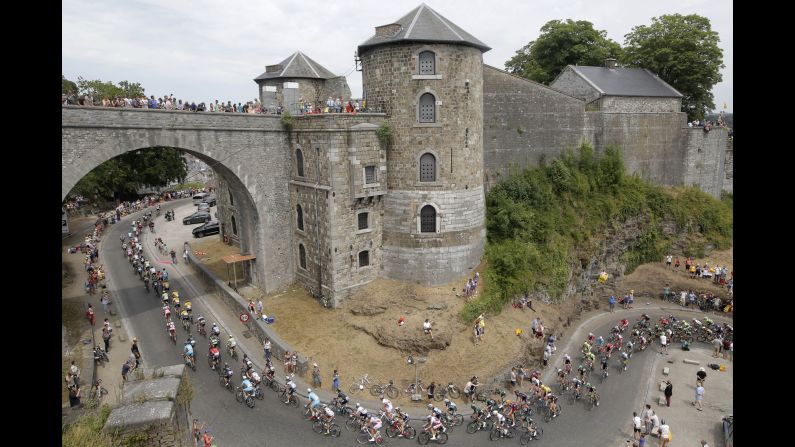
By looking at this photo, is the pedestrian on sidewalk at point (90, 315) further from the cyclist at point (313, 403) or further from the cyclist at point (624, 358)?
the cyclist at point (624, 358)

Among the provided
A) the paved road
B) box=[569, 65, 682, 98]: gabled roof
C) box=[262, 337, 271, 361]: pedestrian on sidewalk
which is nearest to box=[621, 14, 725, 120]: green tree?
box=[569, 65, 682, 98]: gabled roof

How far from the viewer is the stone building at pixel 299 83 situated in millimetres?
36000

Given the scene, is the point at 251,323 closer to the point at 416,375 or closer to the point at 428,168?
the point at 416,375

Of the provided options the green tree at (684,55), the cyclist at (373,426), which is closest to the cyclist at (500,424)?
the cyclist at (373,426)

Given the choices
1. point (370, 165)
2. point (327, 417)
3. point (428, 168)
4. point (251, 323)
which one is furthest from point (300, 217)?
point (327, 417)

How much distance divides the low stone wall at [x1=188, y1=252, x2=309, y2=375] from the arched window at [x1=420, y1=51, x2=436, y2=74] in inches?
685

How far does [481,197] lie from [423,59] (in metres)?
9.48

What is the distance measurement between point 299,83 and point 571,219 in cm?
2342

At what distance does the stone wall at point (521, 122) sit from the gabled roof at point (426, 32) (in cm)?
614

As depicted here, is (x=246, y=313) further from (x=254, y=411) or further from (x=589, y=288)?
(x=589, y=288)

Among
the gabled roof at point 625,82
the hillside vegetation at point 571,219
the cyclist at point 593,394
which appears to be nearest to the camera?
the cyclist at point 593,394
